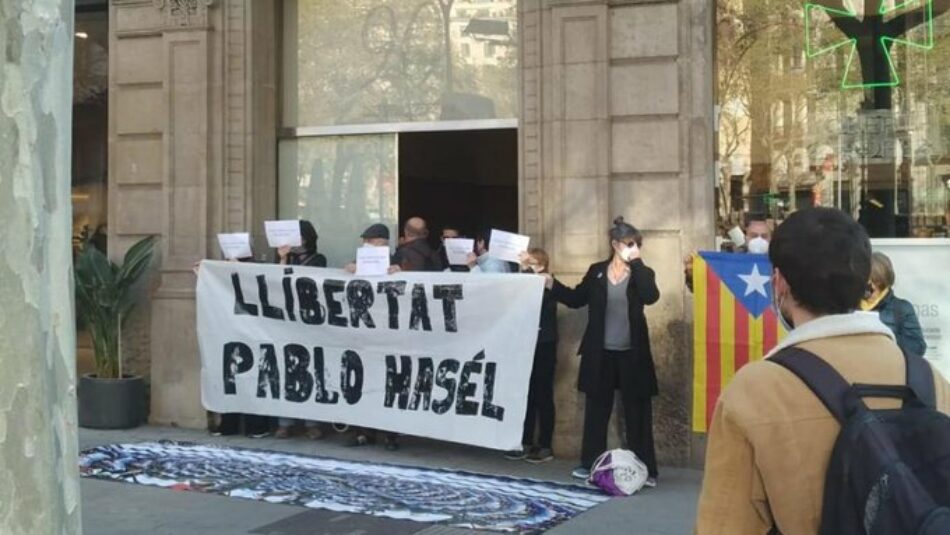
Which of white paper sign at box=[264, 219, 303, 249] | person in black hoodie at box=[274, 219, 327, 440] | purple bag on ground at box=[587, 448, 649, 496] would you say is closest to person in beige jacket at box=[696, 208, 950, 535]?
purple bag on ground at box=[587, 448, 649, 496]

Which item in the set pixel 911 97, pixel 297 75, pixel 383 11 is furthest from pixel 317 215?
pixel 911 97

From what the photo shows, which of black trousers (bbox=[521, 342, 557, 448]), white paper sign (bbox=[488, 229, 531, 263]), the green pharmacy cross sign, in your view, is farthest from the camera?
black trousers (bbox=[521, 342, 557, 448])

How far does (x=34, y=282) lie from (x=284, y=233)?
6.22m

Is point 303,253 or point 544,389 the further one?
point 303,253

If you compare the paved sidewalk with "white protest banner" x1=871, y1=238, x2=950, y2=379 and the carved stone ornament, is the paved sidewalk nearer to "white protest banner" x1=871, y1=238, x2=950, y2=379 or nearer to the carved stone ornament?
"white protest banner" x1=871, y1=238, x2=950, y2=379

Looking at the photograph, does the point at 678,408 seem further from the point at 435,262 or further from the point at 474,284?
the point at 435,262

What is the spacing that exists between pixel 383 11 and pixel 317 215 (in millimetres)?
2087

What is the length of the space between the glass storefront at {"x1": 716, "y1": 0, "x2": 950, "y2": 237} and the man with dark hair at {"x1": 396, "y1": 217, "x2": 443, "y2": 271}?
2487mm

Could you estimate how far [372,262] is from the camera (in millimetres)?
8344

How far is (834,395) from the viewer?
6.34ft

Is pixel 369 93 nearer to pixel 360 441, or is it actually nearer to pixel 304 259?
pixel 304 259

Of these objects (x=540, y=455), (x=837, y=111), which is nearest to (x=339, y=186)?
(x=540, y=455)

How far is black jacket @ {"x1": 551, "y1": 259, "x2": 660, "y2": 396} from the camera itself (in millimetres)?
7371

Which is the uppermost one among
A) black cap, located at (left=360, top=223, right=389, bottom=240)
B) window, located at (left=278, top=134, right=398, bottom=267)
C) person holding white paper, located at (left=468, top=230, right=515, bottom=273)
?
window, located at (left=278, top=134, right=398, bottom=267)
